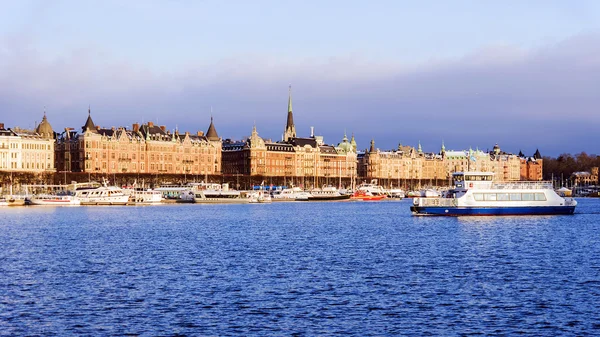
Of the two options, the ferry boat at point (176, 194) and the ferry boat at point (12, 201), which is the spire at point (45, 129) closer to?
the ferry boat at point (176, 194)

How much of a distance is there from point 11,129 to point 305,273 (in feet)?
434

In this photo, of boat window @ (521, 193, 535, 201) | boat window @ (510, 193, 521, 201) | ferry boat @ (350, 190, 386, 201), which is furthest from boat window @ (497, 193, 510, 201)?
ferry boat @ (350, 190, 386, 201)

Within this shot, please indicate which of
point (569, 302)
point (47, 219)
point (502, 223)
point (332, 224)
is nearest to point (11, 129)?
point (47, 219)

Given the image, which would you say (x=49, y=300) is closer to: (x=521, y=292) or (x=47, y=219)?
(x=521, y=292)

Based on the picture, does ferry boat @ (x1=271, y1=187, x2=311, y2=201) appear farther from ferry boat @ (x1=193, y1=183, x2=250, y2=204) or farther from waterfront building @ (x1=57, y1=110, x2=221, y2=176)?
waterfront building @ (x1=57, y1=110, x2=221, y2=176)

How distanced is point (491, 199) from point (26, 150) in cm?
9812

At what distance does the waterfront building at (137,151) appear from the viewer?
161 m

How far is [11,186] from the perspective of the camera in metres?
136

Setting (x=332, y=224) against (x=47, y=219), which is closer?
(x=332, y=224)

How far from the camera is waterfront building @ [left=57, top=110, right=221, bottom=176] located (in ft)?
529

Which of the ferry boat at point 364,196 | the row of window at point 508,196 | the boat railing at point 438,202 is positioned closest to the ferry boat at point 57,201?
the boat railing at point 438,202

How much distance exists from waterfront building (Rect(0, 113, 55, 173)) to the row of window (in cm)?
9307

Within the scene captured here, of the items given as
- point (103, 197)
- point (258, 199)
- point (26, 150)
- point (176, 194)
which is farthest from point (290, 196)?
point (26, 150)

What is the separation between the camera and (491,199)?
265ft
